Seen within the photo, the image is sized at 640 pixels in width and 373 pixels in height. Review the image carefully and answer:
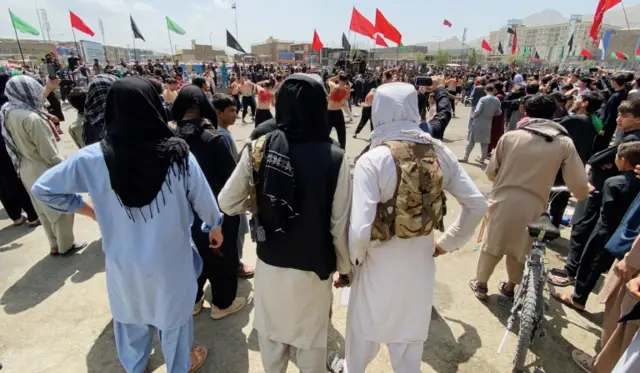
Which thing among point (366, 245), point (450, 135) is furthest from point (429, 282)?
point (450, 135)

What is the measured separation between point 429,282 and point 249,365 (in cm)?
140

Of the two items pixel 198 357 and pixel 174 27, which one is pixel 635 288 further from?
pixel 174 27

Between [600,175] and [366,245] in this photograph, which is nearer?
[366,245]

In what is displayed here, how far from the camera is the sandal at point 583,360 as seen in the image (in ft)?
7.53

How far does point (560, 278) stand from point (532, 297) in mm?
1422

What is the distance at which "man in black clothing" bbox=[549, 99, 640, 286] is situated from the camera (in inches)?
119

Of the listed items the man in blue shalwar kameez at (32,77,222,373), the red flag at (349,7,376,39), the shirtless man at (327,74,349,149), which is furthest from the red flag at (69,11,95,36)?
the man in blue shalwar kameez at (32,77,222,373)

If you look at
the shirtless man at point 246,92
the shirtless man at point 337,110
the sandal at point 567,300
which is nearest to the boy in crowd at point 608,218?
the sandal at point 567,300

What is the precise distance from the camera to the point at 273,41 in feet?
256

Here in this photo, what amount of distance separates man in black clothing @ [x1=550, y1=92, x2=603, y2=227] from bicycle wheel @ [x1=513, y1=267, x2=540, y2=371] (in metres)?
2.15

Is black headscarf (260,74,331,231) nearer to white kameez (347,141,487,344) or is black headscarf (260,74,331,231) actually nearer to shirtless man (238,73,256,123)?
white kameez (347,141,487,344)

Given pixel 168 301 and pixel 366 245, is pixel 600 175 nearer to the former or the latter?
pixel 366 245

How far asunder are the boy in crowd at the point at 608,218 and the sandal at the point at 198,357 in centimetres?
308

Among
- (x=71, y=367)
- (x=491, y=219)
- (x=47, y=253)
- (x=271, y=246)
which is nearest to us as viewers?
(x=271, y=246)
